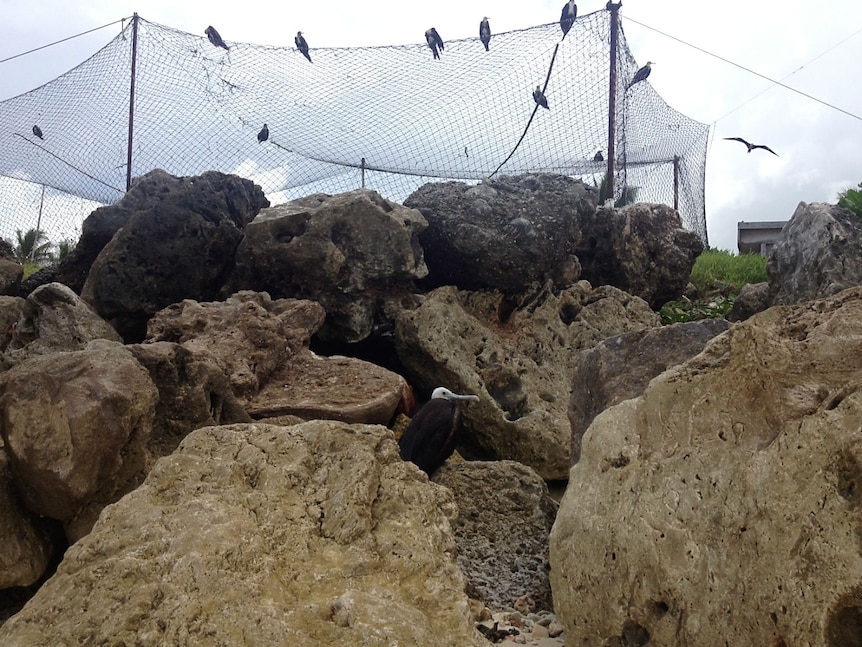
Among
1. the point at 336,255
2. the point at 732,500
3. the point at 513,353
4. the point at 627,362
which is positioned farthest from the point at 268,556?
the point at 513,353

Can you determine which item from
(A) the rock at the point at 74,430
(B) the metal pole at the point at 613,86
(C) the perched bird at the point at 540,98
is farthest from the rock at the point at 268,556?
(B) the metal pole at the point at 613,86

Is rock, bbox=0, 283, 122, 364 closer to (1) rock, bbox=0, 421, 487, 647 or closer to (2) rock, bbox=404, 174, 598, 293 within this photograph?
(2) rock, bbox=404, 174, 598, 293

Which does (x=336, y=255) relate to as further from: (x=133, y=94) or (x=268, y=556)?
(x=268, y=556)

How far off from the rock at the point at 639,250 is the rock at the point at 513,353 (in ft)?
2.45

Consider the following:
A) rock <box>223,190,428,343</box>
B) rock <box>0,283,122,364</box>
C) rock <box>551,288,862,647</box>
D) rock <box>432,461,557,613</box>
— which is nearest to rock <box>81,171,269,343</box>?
rock <box>223,190,428,343</box>

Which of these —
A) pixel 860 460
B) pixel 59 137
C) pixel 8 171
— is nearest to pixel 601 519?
pixel 860 460

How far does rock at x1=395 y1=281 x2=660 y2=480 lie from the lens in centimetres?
569

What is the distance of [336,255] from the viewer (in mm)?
6227

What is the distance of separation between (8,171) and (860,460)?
10.3 metres

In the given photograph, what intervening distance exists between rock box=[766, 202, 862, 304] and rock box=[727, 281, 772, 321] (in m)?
0.18

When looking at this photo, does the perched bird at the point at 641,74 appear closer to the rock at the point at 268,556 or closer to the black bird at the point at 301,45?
the black bird at the point at 301,45

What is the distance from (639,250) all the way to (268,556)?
21.3 ft

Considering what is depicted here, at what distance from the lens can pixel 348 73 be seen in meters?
8.43

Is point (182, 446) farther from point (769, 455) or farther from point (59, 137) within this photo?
point (59, 137)
